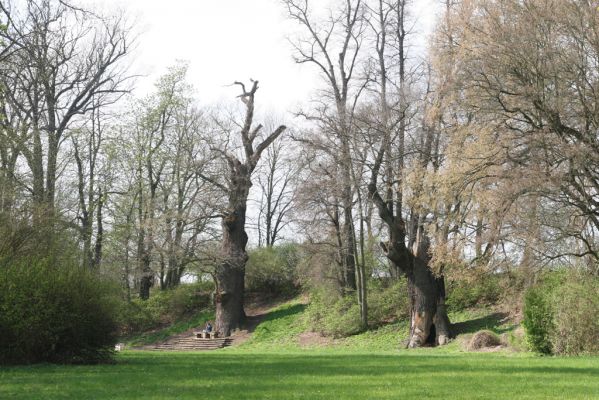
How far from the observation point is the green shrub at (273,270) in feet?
135

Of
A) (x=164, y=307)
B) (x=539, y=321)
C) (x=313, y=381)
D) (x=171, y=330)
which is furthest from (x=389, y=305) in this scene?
(x=313, y=381)

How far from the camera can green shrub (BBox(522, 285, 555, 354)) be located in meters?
17.4

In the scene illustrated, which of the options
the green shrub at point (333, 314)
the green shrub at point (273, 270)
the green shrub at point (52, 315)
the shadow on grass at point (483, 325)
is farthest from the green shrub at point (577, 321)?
the green shrub at point (273, 270)

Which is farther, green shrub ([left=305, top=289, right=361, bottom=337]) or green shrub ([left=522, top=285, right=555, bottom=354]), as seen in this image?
green shrub ([left=305, top=289, right=361, bottom=337])

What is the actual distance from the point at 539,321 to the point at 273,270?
2512 centimetres

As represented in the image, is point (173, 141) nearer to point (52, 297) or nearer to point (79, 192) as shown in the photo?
point (79, 192)

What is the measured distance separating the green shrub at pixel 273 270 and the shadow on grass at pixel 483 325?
52.7 ft

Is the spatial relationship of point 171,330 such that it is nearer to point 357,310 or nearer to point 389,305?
point 357,310

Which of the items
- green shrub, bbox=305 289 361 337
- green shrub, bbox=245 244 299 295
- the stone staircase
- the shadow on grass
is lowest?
the stone staircase

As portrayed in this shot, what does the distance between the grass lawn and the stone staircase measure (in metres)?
18.7

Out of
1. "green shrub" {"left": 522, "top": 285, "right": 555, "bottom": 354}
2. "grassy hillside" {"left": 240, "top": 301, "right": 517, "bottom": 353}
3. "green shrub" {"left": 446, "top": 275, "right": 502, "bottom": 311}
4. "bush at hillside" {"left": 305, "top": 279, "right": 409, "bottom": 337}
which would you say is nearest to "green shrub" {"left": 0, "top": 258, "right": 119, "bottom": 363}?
"green shrub" {"left": 522, "top": 285, "right": 555, "bottom": 354}

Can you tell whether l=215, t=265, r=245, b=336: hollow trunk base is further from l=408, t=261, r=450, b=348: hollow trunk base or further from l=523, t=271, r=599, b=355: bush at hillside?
l=523, t=271, r=599, b=355: bush at hillside

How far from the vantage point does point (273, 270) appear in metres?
41.3

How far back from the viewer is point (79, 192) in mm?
33156
